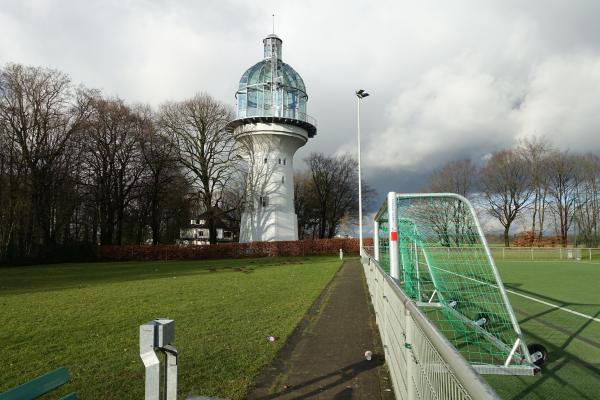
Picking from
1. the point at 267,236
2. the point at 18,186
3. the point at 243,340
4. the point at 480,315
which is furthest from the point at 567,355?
the point at 18,186

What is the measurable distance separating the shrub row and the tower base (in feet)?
8.31

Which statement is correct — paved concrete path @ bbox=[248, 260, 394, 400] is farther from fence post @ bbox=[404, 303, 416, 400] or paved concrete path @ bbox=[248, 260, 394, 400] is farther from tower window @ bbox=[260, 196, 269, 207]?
tower window @ bbox=[260, 196, 269, 207]

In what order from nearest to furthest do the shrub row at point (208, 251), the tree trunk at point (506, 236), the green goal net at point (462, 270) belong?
1. the green goal net at point (462, 270)
2. the shrub row at point (208, 251)
3. the tree trunk at point (506, 236)

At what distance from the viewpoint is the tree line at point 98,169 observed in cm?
3619

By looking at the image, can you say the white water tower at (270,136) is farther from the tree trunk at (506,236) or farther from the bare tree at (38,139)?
the tree trunk at (506,236)

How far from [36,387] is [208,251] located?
131 ft

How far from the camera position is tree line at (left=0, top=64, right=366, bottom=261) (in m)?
36.2

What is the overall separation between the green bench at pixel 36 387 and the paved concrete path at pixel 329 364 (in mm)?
2442

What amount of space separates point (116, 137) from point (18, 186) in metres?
10.3

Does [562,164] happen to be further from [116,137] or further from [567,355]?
[567,355]

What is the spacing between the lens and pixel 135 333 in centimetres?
823

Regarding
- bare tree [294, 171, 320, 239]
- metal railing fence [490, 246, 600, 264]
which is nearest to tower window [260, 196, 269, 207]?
metal railing fence [490, 246, 600, 264]

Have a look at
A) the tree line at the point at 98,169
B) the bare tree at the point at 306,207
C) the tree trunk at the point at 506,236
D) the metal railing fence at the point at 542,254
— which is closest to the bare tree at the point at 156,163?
the tree line at the point at 98,169

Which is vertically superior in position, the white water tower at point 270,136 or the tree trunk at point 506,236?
the white water tower at point 270,136
